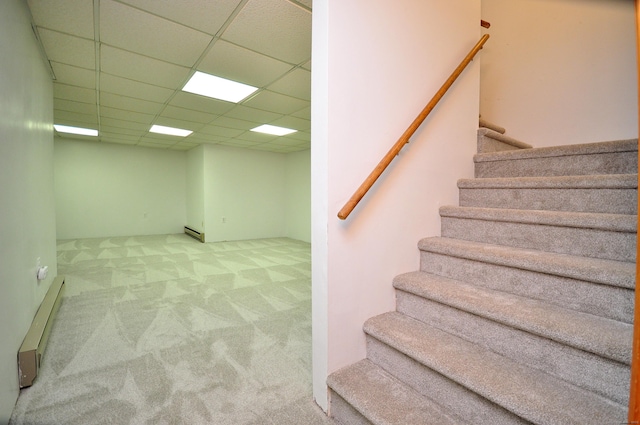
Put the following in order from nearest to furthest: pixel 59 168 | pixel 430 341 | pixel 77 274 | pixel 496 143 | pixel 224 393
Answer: pixel 430 341
pixel 224 393
pixel 496 143
pixel 77 274
pixel 59 168

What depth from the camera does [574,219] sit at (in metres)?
1.38

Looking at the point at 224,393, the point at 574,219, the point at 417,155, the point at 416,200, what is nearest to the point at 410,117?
the point at 417,155

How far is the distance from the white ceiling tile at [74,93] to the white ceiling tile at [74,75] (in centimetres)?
→ 16

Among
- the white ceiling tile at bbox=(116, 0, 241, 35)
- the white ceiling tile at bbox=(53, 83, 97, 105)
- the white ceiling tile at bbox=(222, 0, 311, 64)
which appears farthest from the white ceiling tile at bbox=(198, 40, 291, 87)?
the white ceiling tile at bbox=(53, 83, 97, 105)

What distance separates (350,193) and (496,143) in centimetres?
178

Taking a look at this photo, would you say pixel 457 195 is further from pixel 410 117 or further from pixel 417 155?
pixel 410 117

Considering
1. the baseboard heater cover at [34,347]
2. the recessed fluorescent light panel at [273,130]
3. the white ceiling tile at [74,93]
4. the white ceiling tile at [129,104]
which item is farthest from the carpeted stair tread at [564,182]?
the white ceiling tile at [74,93]

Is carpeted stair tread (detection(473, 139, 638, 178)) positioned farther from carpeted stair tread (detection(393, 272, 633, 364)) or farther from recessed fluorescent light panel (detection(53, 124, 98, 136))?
recessed fluorescent light panel (detection(53, 124, 98, 136))

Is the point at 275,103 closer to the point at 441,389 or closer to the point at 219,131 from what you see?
the point at 219,131

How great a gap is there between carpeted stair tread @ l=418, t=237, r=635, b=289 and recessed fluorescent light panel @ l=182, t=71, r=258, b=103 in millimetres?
2891

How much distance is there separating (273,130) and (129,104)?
7.94 ft

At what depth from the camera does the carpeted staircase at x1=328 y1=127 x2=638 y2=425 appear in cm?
98

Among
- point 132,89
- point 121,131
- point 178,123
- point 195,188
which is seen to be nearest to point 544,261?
point 132,89

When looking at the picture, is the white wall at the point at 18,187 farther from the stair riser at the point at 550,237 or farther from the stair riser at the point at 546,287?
the stair riser at the point at 550,237
